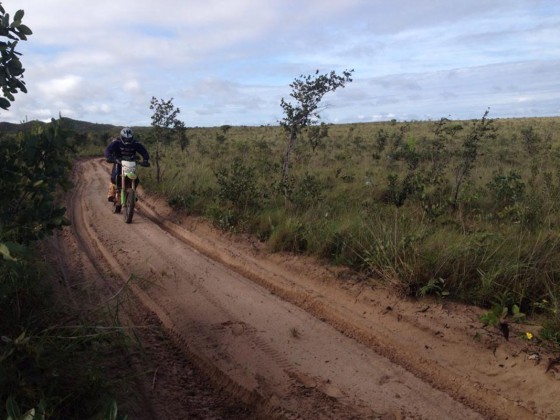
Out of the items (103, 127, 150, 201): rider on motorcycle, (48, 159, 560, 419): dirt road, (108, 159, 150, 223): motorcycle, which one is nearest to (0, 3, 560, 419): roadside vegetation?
(48, 159, 560, 419): dirt road

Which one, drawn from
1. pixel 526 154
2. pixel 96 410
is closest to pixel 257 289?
pixel 96 410

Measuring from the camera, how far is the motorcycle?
29.2 ft

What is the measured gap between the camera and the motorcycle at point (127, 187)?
8.89m

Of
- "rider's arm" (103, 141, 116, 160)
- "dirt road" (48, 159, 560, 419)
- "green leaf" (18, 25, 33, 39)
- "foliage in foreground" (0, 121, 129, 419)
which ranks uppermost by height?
"green leaf" (18, 25, 33, 39)

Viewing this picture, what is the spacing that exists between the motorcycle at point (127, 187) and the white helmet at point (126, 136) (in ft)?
1.58

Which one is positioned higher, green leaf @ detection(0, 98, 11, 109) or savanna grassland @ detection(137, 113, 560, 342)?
green leaf @ detection(0, 98, 11, 109)

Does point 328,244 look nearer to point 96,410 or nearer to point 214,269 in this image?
point 214,269

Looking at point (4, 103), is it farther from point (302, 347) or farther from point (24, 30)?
point (302, 347)

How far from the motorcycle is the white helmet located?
482 mm

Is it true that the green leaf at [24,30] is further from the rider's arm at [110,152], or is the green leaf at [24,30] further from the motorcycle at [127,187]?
the rider's arm at [110,152]

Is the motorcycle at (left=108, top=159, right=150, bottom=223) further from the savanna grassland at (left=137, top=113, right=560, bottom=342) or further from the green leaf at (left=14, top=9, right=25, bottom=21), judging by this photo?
the green leaf at (left=14, top=9, right=25, bottom=21)

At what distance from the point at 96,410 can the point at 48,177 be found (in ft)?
5.26

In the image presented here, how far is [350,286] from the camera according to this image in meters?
5.45

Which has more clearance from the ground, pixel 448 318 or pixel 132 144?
pixel 132 144
